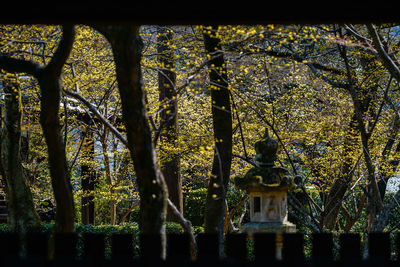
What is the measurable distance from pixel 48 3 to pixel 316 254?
2255 millimetres

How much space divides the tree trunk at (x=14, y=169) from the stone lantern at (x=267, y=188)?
111 inches

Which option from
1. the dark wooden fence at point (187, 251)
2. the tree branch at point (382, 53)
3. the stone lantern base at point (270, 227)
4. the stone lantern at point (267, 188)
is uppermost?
the tree branch at point (382, 53)

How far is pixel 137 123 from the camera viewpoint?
3521 mm

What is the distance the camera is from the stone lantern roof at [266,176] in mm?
4926

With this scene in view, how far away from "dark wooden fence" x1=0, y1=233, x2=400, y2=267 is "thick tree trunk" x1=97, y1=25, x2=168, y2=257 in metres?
0.49

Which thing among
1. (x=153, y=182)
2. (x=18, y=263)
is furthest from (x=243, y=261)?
(x=18, y=263)

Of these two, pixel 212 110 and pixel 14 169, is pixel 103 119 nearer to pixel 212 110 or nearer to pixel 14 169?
pixel 212 110

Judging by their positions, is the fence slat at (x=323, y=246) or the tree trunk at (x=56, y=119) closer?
the fence slat at (x=323, y=246)

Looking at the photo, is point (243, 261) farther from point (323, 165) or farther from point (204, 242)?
point (323, 165)

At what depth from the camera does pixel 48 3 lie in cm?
278

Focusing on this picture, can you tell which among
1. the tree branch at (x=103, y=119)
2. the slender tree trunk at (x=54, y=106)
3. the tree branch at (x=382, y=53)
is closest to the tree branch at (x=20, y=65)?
the slender tree trunk at (x=54, y=106)

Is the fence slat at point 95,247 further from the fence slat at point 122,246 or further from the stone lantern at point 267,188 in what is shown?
the stone lantern at point 267,188

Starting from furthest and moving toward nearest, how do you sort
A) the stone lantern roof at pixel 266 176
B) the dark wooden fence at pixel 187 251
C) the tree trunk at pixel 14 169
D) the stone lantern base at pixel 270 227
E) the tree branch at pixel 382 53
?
the tree trunk at pixel 14 169 < the tree branch at pixel 382 53 < the stone lantern base at pixel 270 227 < the stone lantern roof at pixel 266 176 < the dark wooden fence at pixel 187 251

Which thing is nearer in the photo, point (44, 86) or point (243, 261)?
point (243, 261)
